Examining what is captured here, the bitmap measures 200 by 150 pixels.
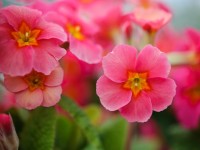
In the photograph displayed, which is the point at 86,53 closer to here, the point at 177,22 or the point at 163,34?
the point at 163,34

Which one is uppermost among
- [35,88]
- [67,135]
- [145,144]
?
[35,88]

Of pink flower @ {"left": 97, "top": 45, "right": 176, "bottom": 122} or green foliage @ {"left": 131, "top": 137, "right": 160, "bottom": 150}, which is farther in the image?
green foliage @ {"left": 131, "top": 137, "right": 160, "bottom": 150}

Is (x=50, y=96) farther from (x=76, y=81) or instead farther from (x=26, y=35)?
(x=76, y=81)

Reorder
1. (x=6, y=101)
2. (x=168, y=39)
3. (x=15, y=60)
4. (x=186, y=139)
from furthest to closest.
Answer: (x=168, y=39)
(x=186, y=139)
(x=6, y=101)
(x=15, y=60)

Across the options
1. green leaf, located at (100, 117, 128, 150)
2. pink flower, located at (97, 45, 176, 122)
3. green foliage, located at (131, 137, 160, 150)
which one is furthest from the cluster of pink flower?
green foliage, located at (131, 137, 160, 150)

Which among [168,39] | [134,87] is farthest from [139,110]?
[168,39]

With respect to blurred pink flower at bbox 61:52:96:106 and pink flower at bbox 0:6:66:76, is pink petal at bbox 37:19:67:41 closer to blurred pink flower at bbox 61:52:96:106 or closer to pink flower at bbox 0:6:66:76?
pink flower at bbox 0:6:66:76

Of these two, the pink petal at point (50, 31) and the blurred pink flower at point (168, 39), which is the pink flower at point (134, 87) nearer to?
the pink petal at point (50, 31)

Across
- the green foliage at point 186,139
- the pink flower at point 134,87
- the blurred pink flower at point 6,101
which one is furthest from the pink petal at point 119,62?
the green foliage at point 186,139
